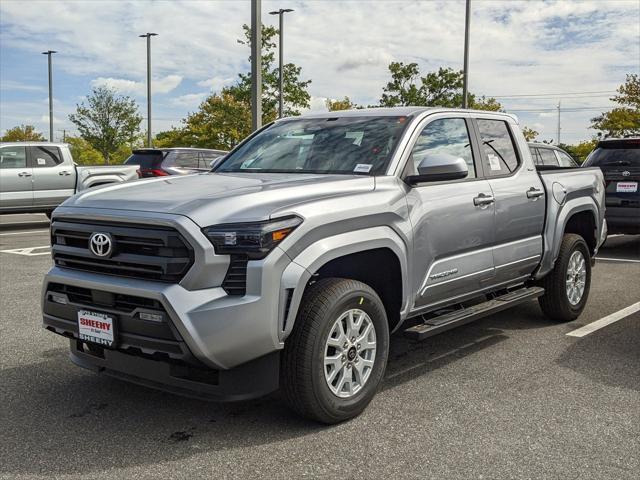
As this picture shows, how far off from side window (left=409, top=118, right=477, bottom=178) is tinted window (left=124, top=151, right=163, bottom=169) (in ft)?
40.0

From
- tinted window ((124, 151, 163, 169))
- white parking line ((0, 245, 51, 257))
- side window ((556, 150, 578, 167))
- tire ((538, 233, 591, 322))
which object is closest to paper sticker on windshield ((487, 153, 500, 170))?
tire ((538, 233, 591, 322))

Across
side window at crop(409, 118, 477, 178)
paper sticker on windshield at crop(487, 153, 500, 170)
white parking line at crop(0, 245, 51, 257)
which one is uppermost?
side window at crop(409, 118, 477, 178)

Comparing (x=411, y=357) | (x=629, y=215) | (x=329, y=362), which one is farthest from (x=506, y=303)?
(x=629, y=215)

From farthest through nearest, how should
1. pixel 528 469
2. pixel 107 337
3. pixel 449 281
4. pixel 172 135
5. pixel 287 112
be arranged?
pixel 172 135 < pixel 287 112 < pixel 449 281 < pixel 107 337 < pixel 528 469

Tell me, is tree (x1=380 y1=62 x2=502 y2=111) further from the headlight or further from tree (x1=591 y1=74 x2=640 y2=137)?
the headlight

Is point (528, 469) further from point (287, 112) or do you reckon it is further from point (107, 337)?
point (287, 112)

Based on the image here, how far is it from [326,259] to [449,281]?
1.29 m

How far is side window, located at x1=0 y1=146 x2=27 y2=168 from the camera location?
14.9m

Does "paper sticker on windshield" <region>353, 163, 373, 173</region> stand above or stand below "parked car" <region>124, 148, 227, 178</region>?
below

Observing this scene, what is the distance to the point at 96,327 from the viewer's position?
3678 millimetres

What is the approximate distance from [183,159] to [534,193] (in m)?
12.2

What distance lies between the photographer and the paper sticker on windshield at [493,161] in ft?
17.5

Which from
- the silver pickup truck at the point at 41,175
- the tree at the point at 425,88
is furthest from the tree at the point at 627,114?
the silver pickup truck at the point at 41,175

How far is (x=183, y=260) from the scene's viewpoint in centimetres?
342
